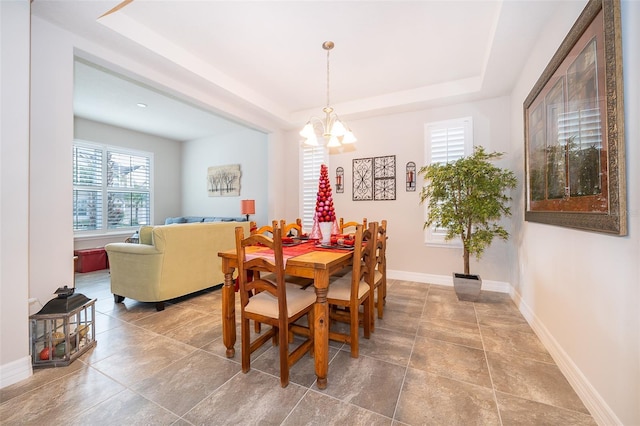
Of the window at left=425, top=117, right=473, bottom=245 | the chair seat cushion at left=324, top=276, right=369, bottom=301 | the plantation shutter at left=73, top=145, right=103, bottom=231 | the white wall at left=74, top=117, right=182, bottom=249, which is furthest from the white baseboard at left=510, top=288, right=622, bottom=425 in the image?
the plantation shutter at left=73, top=145, right=103, bottom=231

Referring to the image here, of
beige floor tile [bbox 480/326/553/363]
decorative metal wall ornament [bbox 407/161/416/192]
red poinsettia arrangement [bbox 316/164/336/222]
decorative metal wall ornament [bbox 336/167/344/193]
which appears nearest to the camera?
beige floor tile [bbox 480/326/553/363]

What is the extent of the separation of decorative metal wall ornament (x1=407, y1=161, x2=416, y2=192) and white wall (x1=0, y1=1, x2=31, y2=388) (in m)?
3.95

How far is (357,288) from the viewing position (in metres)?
1.85

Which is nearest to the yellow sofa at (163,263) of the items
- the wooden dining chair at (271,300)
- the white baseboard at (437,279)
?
the wooden dining chair at (271,300)

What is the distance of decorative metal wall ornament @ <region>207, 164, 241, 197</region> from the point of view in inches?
240

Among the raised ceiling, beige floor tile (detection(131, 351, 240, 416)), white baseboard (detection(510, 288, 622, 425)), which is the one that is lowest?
beige floor tile (detection(131, 351, 240, 416))

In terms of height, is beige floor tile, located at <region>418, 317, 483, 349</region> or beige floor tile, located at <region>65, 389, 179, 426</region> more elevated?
beige floor tile, located at <region>418, 317, 483, 349</region>

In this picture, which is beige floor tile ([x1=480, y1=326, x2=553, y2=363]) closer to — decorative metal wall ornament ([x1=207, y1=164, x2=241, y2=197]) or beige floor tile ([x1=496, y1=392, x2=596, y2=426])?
beige floor tile ([x1=496, y1=392, x2=596, y2=426])

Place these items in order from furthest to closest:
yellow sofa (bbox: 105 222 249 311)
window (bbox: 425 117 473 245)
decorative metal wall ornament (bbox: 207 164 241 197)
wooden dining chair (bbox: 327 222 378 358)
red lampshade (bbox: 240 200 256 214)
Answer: decorative metal wall ornament (bbox: 207 164 241 197) → red lampshade (bbox: 240 200 256 214) → window (bbox: 425 117 473 245) → yellow sofa (bbox: 105 222 249 311) → wooden dining chair (bbox: 327 222 378 358)

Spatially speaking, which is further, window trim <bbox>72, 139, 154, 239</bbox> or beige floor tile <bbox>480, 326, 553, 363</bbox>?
window trim <bbox>72, 139, 154, 239</bbox>

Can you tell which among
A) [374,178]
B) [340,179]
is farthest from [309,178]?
[374,178]

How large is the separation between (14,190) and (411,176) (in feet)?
13.2

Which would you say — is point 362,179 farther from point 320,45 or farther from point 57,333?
point 57,333

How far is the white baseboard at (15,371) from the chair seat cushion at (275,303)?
1.52 m
